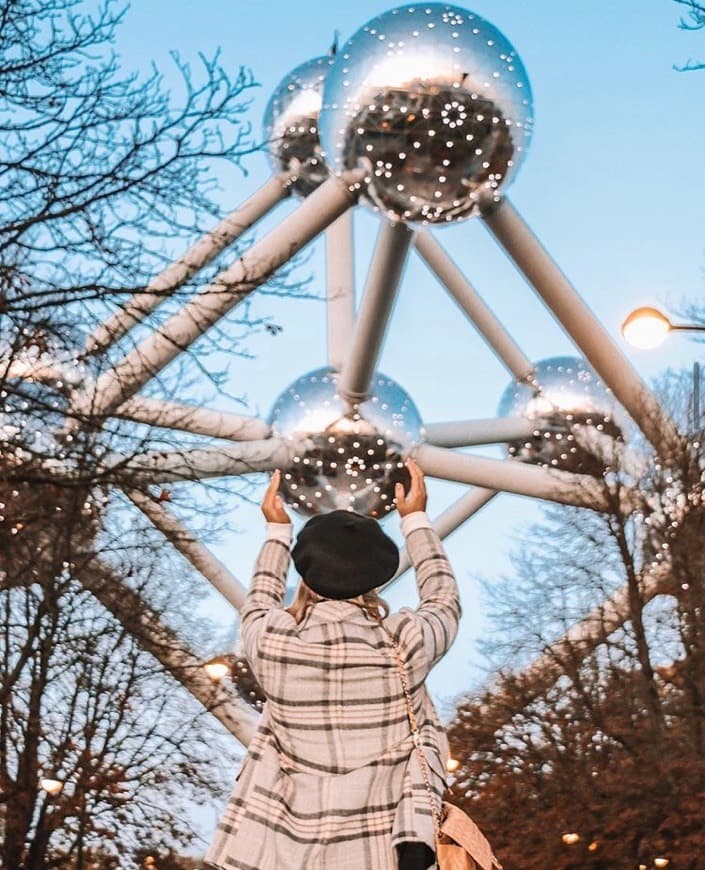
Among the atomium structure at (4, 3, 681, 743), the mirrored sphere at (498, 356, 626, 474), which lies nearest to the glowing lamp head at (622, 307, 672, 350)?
the atomium structure at (4, 3, 681, 743)

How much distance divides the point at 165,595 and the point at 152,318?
50.7 ft

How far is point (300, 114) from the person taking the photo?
16438 mm

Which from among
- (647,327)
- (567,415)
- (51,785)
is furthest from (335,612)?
(567,415)

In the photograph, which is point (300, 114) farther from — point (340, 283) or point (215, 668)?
point (215, 668)

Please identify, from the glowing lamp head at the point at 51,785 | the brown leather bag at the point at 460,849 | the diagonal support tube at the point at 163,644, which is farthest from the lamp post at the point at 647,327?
the glowing lamp head at the point at 51,785

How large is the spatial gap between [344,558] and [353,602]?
117mm

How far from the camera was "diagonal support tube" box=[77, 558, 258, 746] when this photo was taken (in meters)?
11.5

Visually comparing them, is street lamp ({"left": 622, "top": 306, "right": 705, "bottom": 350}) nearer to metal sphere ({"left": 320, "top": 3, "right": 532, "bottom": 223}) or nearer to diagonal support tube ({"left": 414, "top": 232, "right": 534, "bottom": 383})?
metal sphere ({"left": 320, "top": 3, "right": 532, "bottom": 223})

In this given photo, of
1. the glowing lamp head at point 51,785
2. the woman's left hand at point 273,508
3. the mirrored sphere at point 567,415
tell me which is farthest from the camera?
the mirrored sphere at point 567,415

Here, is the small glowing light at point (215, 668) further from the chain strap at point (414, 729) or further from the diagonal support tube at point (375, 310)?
the chain strap at point (414, 729)

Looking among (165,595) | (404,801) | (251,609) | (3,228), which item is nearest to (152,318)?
(3,228)

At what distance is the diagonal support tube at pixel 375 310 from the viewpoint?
12.8m

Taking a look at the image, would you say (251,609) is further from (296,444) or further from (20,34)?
(296,444)

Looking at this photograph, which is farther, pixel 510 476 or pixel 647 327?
pixel 510 476
